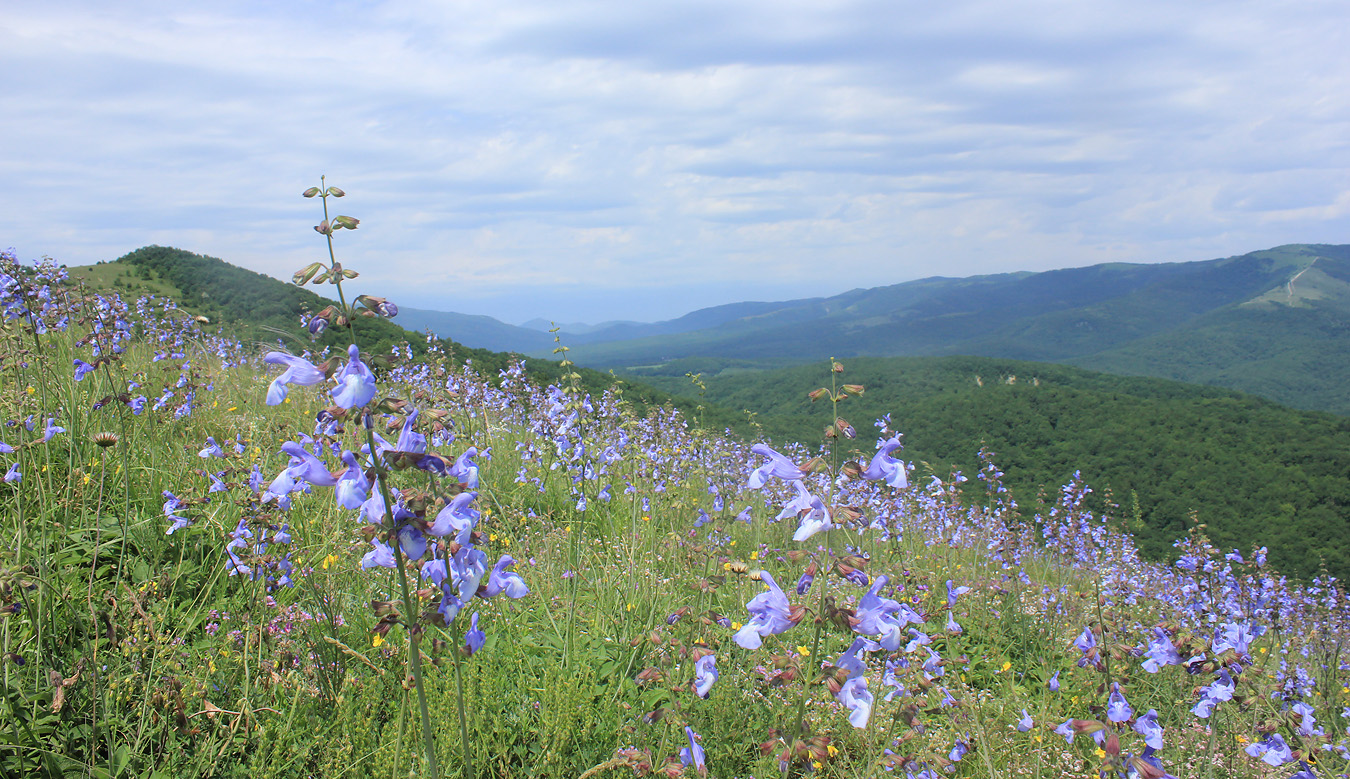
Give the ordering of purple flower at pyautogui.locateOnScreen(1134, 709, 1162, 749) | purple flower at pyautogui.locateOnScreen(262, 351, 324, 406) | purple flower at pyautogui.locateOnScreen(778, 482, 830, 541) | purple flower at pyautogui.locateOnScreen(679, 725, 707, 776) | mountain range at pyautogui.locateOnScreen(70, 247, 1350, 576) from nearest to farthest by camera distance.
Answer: purple flower at pyautogui.locateOnScreen(262, 351, 324, 406), purple flower at pyautogui.locateOnScreen(778, 482, 830, 541), purple flower at pyautogui.locateOnScreen(679, 725, 707, 776), purple flower at pyautogui.locateOnScreen(1134, 709, 1162, 749), mountain range at pyautogui.locateOnScreen(70, 247, 1350, 576)

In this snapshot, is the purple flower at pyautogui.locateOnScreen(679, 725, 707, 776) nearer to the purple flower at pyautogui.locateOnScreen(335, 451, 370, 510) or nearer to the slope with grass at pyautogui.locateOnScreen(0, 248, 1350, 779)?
the slope with grass at pyautogui.locateOnScreen(0, 248, 1350, 779)

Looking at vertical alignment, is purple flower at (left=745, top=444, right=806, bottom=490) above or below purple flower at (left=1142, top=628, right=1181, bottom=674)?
above

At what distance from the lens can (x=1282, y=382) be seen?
128 metres

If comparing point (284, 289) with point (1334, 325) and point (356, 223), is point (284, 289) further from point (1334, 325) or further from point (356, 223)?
point (1334, 325)

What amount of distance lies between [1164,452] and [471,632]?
52.1 meters

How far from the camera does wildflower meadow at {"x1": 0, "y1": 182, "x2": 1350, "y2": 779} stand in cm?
172

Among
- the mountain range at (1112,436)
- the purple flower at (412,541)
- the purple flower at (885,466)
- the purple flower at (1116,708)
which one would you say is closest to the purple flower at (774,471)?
the purple flower at (885,466)

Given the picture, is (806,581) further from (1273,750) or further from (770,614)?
(1273,750)

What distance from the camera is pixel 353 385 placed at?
1.45m

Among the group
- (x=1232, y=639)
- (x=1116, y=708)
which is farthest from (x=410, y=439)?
(x=1232, y=639)

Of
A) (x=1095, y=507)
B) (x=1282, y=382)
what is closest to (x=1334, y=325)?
(x=1282, y=382)

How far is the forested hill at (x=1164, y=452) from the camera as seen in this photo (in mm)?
31594

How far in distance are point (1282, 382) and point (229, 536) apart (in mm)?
176066

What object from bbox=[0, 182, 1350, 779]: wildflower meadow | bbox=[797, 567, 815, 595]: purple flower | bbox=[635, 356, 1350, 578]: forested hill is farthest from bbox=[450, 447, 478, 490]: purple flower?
bbox=[635, 356, 1350, 578]: forested hill
